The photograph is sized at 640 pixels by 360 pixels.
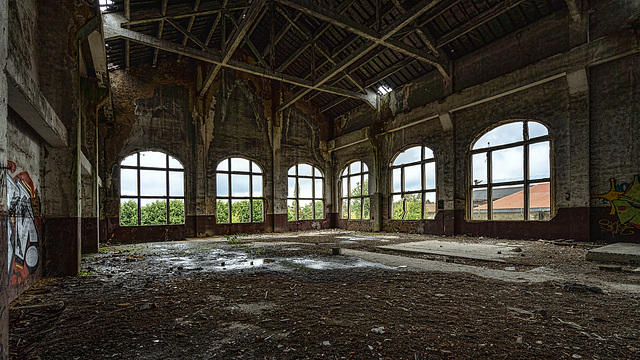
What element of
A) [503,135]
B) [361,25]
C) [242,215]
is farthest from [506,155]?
[242,215]

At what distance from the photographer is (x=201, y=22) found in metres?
10.6

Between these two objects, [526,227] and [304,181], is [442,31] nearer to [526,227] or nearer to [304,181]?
[526,227]

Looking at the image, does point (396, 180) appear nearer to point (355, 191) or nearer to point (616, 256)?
point (355, 191)

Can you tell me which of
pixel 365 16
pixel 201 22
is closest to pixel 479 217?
pixel 365 16

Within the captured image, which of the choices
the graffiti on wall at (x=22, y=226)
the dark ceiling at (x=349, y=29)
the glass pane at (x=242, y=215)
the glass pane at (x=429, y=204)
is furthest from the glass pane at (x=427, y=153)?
the graffiti on wall at (x=22, y=226)

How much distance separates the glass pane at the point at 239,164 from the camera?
12641 mm

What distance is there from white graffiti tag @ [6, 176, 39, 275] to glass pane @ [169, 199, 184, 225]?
24.1 ft

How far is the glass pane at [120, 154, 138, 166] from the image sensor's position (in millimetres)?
10318

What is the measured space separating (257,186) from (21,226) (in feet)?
31.7

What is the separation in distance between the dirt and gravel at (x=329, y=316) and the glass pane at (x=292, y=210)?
956 cm

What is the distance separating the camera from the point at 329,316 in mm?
2664

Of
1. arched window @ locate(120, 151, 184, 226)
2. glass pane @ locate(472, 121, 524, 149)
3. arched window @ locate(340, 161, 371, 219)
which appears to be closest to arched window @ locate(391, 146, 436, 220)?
arched window @ locate(340, 161, 371, 219)

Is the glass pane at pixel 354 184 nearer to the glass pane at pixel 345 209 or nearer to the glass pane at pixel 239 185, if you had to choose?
the glass pane at pixel 345 209

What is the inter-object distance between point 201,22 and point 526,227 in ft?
41.3
